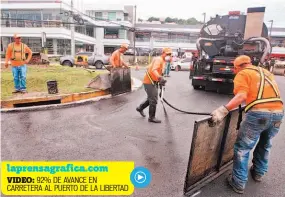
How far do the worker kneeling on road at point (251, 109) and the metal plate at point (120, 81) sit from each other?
17.7 feet

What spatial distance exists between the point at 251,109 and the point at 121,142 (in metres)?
2.25

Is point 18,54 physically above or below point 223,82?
above

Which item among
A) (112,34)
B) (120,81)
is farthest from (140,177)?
(112,34)

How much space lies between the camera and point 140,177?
9.98ft

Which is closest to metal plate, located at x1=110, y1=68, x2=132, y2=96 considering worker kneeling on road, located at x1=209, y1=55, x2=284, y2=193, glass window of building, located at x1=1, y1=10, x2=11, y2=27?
worker kneeling on road, located at x1=209, y1=55, x2=284, y2=193

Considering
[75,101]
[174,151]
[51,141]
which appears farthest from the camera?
[75,101]

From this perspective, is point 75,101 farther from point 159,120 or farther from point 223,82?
point 223,82

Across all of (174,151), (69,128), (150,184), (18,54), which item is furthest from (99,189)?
(18,54)

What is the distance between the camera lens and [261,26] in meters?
9.55

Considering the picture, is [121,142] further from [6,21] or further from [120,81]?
[6,21]

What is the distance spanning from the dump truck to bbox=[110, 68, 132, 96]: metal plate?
300 centimetres

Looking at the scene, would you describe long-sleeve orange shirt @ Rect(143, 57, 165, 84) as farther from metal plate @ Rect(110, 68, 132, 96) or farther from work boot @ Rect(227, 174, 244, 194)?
metal plate @ Rect(110, 68, 132, 96)

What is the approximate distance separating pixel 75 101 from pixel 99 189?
4.30m
